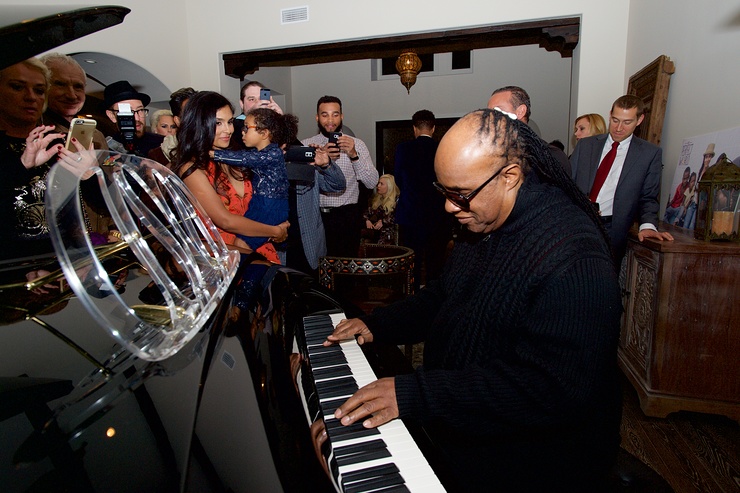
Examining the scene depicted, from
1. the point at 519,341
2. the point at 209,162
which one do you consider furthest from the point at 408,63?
the point at 519,341

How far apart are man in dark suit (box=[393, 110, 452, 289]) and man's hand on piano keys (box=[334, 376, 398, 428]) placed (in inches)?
130

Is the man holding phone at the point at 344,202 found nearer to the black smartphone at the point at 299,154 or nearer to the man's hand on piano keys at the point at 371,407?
the black smartphone at the point at 299,154

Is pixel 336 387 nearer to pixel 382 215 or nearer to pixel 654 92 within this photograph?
pixel 654 92

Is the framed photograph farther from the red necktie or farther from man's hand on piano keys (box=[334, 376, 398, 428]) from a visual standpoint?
man's hand on piano keys (box=[334, 376, 398, 428])

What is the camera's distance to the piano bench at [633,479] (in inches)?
47.4

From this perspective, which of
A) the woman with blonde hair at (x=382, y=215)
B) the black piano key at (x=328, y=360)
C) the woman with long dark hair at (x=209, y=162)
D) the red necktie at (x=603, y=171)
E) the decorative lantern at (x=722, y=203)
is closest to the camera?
the black piano key at (x=328, y=360)

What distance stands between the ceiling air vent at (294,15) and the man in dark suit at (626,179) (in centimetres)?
372

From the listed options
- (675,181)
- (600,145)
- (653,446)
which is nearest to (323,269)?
(653,446)

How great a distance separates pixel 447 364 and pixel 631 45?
173 inches

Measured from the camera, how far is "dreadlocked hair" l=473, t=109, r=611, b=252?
43.8 inches

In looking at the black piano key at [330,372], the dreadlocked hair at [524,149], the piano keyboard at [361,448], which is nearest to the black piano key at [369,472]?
the piano keyboard at [361,448]

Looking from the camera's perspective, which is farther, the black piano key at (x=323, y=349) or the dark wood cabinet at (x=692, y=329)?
the dark wood cabinet at (x=692, y=329)

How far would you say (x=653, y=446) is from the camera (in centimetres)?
236

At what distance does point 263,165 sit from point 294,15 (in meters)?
3.66
